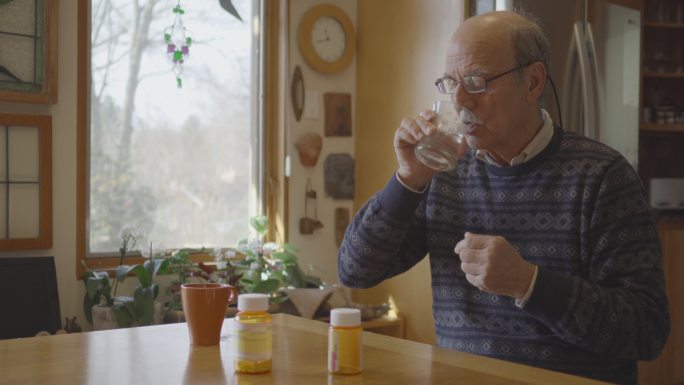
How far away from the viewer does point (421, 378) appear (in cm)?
116

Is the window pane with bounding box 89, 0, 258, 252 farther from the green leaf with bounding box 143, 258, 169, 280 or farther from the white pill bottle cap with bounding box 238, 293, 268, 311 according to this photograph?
the white pill bottle cap with bounding box 238, 293, 268, 311

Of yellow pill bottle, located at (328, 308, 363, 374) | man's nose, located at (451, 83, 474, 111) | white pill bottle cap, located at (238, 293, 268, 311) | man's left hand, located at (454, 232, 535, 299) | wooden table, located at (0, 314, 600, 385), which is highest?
man's nose, located at (451, 83, 474, 111)

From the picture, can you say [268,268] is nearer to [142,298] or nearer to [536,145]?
[142,298]

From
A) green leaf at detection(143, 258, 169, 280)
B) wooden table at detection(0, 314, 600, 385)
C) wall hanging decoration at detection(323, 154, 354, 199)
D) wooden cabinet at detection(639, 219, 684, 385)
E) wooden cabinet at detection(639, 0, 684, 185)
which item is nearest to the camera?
wooden table at detection(0, 314, 600, 385)

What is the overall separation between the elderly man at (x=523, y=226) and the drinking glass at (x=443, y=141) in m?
0.02

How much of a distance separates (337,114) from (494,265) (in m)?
2.56

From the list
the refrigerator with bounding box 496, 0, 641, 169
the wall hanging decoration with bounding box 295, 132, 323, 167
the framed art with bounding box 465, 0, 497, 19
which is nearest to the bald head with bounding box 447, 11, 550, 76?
the refrigerator with bounding box 496, 0, 641, 169

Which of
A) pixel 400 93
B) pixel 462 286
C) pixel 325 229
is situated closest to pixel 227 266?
pixel 325 229

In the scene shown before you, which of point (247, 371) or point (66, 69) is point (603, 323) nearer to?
point (247, 371)

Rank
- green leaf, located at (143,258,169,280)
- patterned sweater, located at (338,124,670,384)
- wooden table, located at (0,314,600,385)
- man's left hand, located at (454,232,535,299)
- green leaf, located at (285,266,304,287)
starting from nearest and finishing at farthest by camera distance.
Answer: wooden table, located at (0,314,600,385) → man's left hand, located at (454,232,535,299) → patterned sweater, located at (338,124,670,384) → green leaf, located at (143,258,169,280) → green leaf, located at (285,266,304,287)

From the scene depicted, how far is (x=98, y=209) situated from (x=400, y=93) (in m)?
1.38

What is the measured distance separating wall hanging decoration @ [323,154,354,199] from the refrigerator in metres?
1.03

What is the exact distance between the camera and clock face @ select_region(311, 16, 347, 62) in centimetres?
376

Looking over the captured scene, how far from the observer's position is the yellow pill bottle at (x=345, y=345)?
1.18m
